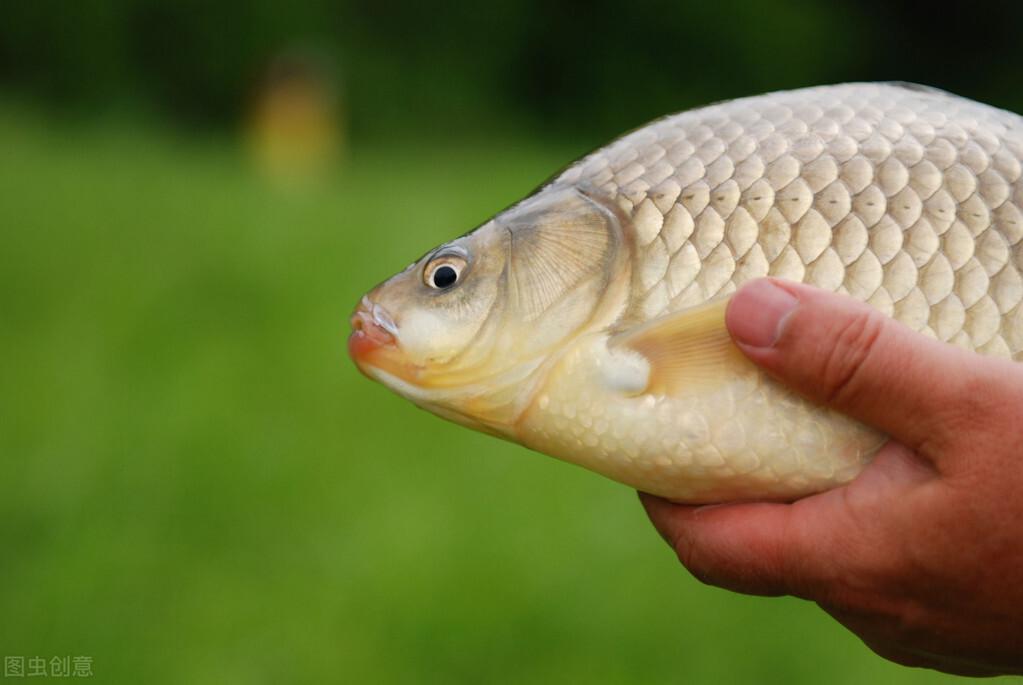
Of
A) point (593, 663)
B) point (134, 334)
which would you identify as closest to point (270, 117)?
point (134, 334)

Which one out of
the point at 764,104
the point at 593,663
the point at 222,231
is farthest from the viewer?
the point at 222,231

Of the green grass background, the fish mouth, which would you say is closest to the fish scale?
the fish mouth

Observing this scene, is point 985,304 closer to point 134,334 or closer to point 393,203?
point 134,334

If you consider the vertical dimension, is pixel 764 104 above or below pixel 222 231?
above

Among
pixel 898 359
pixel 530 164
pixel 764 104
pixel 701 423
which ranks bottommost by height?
pixel 530 164

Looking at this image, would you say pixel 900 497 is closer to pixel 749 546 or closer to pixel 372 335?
pixel 749 546

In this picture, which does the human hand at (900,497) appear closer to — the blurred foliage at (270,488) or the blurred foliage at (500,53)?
the blurred foliage at (270,488)

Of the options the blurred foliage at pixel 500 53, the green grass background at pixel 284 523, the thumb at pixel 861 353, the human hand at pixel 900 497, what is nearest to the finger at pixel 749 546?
the human hand at pixel 900 497
